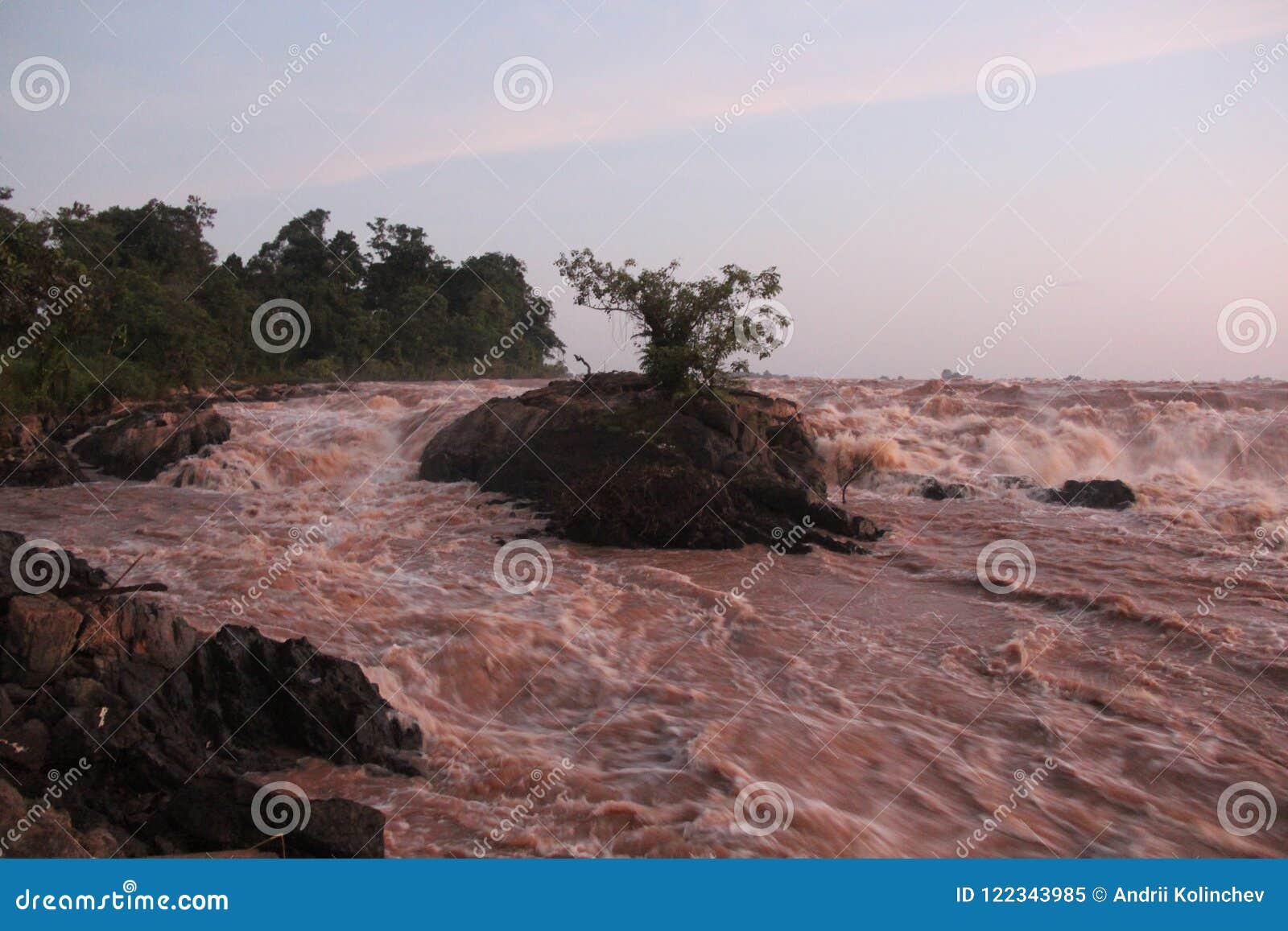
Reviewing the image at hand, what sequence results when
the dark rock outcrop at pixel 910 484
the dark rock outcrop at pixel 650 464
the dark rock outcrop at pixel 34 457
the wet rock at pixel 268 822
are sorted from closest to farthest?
the wet rock at pixel 268 822 < the dark rock outcrop at pixel 650 464 < the dark rock outcrop at pixel 34 457 < the dark rock outcrop at pixel 910 484

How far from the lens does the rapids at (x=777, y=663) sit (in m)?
5.41

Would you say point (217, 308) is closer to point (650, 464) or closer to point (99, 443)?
point (99, 443)

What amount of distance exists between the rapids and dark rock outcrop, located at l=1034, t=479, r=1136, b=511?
1.13ft

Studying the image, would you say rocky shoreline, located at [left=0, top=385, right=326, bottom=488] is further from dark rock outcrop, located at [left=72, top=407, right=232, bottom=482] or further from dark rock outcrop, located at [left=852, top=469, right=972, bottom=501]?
dark rock outcrop, located at [left=852, top=469, right=972, bottom=501]

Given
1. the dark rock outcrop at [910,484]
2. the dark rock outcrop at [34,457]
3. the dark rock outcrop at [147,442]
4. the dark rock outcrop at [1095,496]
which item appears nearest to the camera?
the dark rock outcrop at [34,457]

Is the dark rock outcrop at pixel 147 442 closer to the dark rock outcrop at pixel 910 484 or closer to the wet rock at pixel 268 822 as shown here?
the dark rock outcrop at pixel 910 484

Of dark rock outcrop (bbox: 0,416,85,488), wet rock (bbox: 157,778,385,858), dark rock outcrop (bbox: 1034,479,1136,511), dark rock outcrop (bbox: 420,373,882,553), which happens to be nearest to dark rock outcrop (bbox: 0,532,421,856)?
wet rock (bbox: 157,778,385,858)

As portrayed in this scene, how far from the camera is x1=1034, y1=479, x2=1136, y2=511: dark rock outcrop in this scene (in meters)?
16.5

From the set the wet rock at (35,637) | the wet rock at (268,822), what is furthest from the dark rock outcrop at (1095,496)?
the wet rock at (35,637)

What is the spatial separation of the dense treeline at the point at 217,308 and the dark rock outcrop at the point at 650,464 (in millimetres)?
4458

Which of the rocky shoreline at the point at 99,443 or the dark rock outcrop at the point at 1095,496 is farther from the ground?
the dark rock outcrop at the point at 1095,496

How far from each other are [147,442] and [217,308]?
1591 cm

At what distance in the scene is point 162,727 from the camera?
531 cm

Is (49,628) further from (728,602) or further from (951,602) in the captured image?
(951,602)
